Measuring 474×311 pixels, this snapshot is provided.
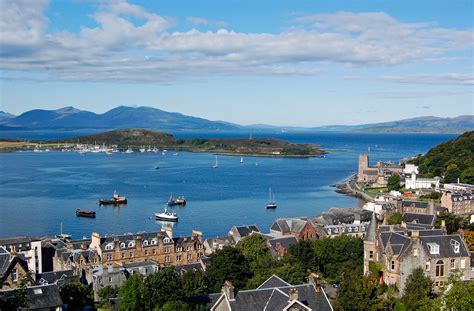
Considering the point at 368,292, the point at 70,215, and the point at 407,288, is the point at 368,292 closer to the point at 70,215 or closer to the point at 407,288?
the point at 407,288

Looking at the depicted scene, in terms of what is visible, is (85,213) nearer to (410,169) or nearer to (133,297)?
(133,297)

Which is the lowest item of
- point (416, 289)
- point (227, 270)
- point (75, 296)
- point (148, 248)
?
point (148, 248)

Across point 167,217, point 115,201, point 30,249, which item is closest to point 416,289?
point 30,249

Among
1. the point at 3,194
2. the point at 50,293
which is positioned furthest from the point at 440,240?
the point at 3,194

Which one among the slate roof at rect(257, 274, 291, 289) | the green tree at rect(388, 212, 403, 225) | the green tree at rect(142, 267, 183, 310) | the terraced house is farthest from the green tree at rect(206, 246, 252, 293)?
the green tree at rect(388, 212, 403, 225)

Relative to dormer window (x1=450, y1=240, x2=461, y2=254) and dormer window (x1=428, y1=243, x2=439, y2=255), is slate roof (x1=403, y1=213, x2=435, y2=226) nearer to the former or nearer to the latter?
dormer window (x1=450, y1=240, x2=461, y2=254)

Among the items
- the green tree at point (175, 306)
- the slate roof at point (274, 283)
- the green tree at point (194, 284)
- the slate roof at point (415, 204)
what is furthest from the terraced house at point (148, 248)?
the slate roof at point (415, 204)

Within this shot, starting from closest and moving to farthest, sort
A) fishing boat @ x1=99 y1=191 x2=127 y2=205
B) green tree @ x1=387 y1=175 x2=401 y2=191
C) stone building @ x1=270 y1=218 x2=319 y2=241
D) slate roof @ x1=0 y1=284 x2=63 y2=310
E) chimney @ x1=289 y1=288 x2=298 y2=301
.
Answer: chimney @ x1=289 y1=288 x2=298 y2=301, slate roof @ x1=0 y1=284 x2=63 y2=310, stone building @ x1=270 y1=218 x2=319 y2=241, fishing boat @ x1=99 y1=191 x2=127 y2=205, green tree @ x1=387 y1=175 x2=401 y2=191
